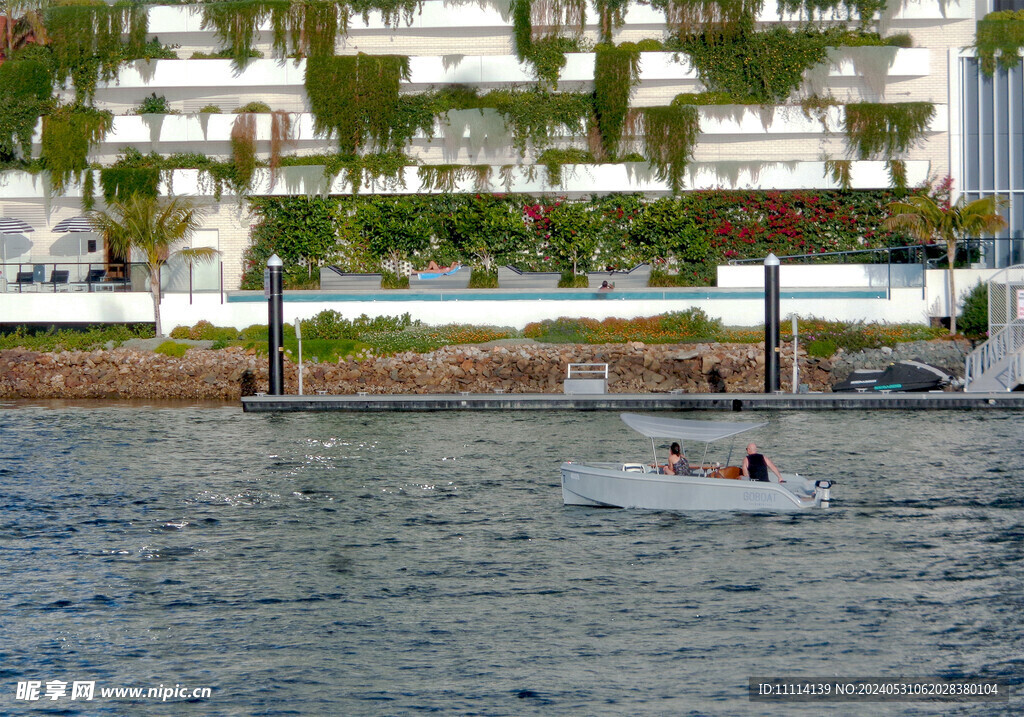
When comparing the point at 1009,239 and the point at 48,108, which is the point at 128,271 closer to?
the point at 48,108

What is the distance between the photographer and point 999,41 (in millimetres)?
47438

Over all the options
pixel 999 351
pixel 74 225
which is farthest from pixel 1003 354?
pixel 74 225

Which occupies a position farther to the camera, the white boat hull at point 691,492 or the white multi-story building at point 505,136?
the white multi-story building at point 505,136

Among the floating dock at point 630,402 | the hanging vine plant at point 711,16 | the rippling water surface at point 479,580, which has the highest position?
the hanging vine plant at point 711,16

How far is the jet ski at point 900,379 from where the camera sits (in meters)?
36.6

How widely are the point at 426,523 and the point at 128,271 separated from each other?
80.8 feet

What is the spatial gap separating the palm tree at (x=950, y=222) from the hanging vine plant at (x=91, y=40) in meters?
28.8

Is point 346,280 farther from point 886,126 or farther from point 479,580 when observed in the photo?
point 479,580

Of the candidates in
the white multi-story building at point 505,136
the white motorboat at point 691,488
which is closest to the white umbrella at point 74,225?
the white multi-story building at point 505,136

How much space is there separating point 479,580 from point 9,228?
33983 millimetres

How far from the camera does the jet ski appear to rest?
36625 millimetres

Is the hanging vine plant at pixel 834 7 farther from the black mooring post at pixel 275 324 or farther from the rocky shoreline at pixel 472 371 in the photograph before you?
the black mooring post at pixel 275 324

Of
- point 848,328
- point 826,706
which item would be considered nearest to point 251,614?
point 826,706

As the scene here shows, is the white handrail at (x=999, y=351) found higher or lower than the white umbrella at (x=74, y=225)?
lower
